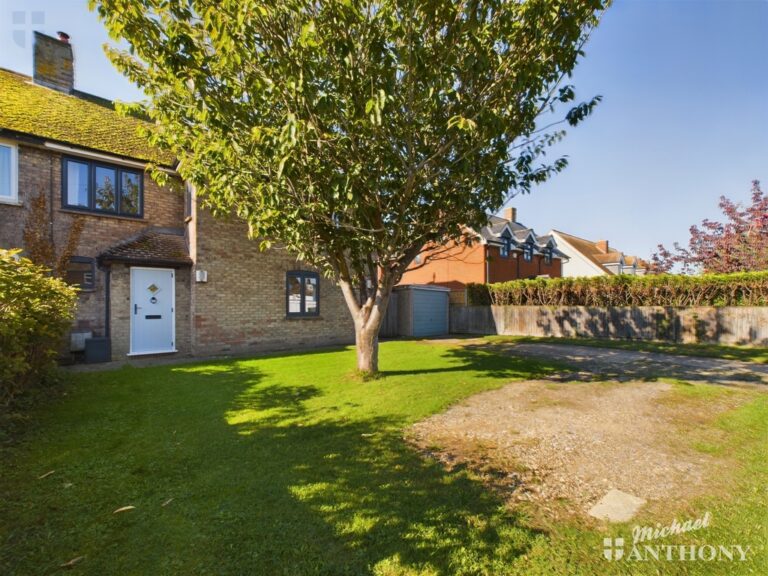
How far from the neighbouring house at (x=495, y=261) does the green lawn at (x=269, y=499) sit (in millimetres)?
17393

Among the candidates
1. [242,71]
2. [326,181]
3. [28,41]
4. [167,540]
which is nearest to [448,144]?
[326,181]

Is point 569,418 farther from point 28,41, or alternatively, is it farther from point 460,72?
point 28,41

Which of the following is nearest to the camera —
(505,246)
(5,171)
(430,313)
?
(5,171)

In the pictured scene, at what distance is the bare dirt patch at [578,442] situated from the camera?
140 inches

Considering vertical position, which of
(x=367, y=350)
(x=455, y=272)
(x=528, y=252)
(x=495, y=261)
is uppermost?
(x=528, y=252)

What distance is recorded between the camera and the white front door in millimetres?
10891

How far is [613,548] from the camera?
106 inches

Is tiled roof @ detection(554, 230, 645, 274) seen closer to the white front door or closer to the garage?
the garage

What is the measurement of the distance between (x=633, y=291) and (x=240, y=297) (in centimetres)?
1629

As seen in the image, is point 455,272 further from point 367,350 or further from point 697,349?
point 367,350

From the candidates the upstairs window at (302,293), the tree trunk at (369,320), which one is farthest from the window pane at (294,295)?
the tree trunk at (369,320)

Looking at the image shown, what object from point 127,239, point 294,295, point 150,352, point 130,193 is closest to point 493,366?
point 294,295

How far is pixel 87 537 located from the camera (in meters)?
2.78

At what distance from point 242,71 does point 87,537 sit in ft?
20.9
